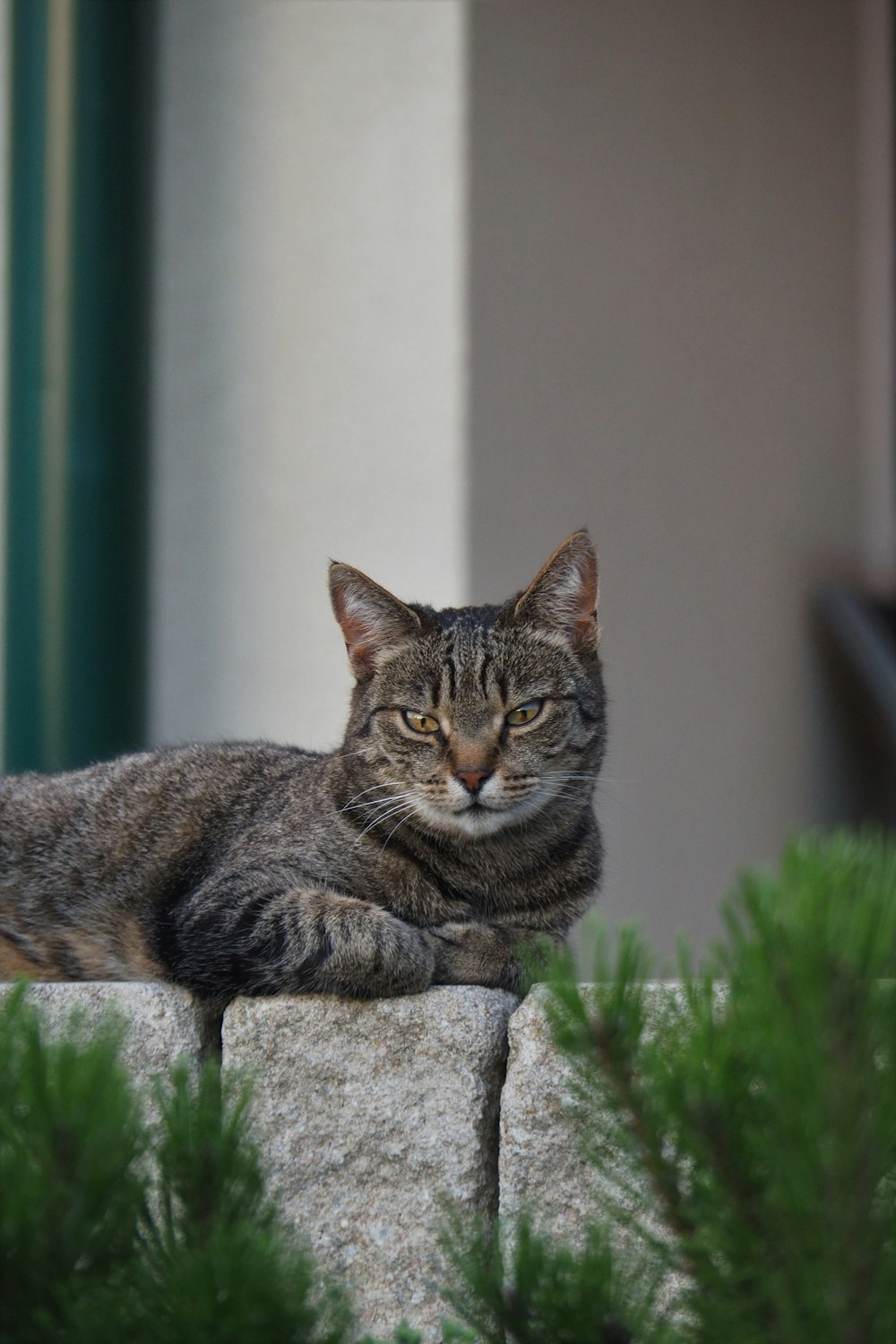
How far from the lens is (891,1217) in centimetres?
76

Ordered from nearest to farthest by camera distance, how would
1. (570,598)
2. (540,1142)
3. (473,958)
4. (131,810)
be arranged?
(540,1142) < (473,958) < (570,598) < (131,810)

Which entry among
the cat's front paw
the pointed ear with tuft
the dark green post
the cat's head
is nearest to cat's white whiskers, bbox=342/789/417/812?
the cat's head

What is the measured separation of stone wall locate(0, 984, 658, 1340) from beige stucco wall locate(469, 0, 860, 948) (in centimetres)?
228

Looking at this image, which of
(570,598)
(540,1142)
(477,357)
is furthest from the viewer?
(477,357)

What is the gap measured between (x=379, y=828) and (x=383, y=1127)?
620 millimetres

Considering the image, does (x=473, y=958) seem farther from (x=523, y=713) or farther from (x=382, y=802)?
(x=523, y=713)

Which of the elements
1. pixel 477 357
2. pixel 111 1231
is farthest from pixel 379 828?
pixel 477 357

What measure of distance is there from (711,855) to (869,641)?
941mm

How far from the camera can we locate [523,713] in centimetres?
238

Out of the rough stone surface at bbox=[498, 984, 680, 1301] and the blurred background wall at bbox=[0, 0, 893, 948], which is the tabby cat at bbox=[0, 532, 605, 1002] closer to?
the rough stone surface at bbox=[498, 984, 680, 1301]

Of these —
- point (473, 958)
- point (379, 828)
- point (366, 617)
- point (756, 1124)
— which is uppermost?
point (366, 617)

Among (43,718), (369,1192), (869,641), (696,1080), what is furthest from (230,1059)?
(869,641)

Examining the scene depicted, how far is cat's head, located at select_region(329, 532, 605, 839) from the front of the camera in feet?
7.44

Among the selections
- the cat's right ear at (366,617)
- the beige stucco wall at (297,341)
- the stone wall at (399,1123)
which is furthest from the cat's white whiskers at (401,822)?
the beige stucco wall at (297,341)
